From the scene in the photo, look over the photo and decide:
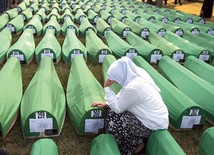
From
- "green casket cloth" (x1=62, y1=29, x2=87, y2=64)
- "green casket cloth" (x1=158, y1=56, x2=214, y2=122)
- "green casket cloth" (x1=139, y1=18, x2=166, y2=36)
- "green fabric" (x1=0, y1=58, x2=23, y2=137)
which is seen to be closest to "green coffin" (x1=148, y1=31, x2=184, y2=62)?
"green casket cloth" (x1=158, y1=56, x2=214, y2=122)

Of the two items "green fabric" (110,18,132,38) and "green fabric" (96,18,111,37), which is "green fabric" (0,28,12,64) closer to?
"green fabric" (96,18,111,37)

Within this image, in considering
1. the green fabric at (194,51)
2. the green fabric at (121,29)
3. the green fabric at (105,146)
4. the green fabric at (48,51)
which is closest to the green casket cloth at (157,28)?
the green fabric at (121,29)

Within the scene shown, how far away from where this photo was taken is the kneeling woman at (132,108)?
315cm

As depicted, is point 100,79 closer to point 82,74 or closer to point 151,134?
point 82,74

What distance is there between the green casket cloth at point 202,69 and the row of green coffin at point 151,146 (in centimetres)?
220

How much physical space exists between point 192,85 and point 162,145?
2109 millimetres

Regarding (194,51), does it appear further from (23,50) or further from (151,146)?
(151,146)

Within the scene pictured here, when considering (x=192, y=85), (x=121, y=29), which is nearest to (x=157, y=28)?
(x=121, y=29)

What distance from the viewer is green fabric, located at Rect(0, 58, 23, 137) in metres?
3.77

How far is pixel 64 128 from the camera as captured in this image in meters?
4.11

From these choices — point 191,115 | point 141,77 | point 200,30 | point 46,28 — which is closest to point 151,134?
point 141,77

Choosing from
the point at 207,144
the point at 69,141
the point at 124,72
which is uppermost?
the point at 124,72

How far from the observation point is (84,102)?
399 centimetres

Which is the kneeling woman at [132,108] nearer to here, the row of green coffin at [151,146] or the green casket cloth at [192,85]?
the row of green coffin at [151,146]
